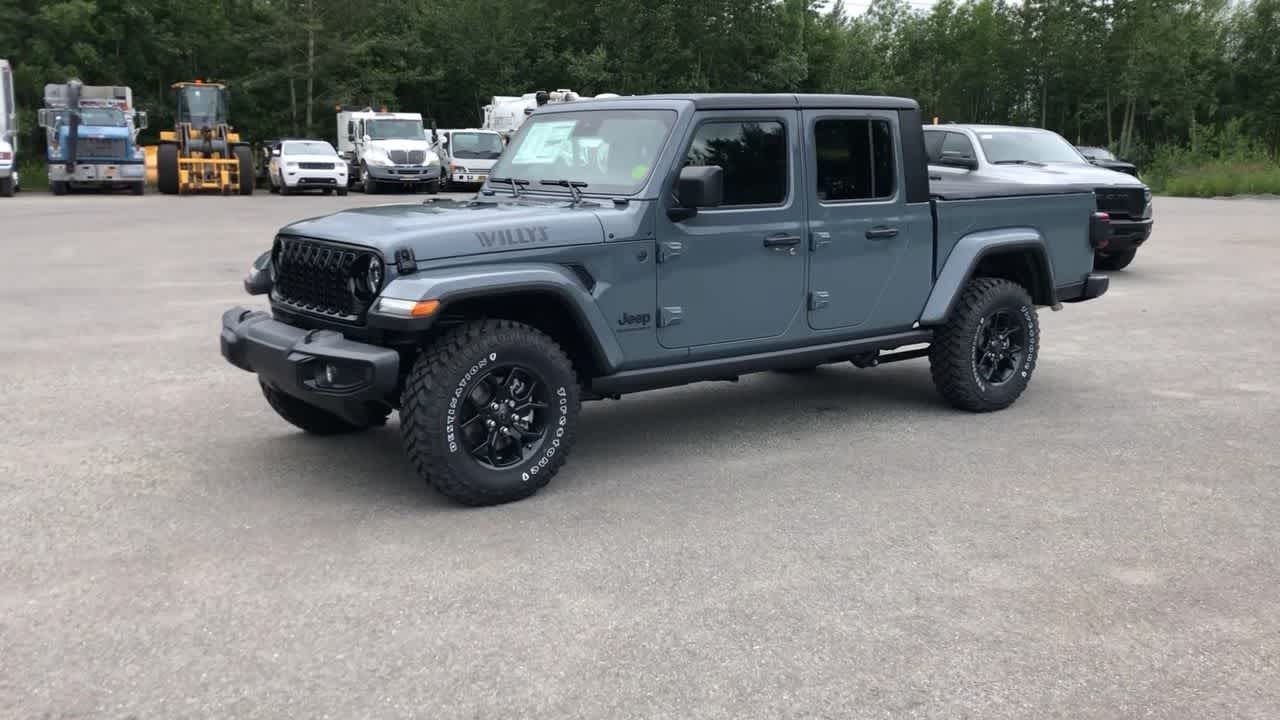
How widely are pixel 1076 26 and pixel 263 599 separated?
6914cm

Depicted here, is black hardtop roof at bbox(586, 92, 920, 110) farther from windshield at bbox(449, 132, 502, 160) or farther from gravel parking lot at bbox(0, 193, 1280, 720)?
windshield at bbox(449, 132, 502, 160)

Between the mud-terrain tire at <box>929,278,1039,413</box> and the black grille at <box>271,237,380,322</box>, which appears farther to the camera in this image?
the mud-terrain tire at <box>929,278,1039,413</box>

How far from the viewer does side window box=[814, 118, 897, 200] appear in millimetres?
6531

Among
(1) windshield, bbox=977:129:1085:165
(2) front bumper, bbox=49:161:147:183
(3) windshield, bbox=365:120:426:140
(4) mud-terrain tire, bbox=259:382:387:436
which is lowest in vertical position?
(4) mud-terrain tire, bbox=259:382:387:436

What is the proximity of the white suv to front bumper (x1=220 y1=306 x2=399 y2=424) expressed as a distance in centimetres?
2880

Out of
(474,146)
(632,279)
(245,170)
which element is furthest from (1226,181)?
(632,279)

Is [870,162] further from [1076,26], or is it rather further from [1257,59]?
[1257,59]

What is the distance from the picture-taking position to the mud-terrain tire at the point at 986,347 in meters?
7.14

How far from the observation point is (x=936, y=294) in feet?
22.9

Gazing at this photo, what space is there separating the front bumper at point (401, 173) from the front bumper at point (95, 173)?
6.28 meters

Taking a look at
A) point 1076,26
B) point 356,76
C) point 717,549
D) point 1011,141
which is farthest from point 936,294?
point 1076,26

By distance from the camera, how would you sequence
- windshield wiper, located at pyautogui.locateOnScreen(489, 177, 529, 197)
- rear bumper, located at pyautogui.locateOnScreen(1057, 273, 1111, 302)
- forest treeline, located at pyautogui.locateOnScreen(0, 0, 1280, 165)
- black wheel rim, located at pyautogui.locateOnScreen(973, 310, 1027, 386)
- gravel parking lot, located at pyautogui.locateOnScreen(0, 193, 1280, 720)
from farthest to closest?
forest treeline, located at pyautogui.locateOnScreen(0, 0, 1280, 165), rear bumper, located at pyautogui.locateOnScreen(1057, 273, 1111, 302), black wheel rim, located at pyautogui.locateOnScreen(973, 310, 1027, 386), windshield wiper, located at pyautogui.locateOnScreen(489, 177, 529, 197), gravel parking lot, located at pyautogui.locateOnScreen(0, 193, 1280, 720)

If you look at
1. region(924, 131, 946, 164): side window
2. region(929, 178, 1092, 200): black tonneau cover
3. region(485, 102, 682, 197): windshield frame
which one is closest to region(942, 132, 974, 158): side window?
Answer: region(924, 131, 946, 164): side window

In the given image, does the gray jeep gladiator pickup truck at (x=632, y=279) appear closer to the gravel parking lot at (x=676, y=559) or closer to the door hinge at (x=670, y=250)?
the door hinge at (x=670, y=250)
